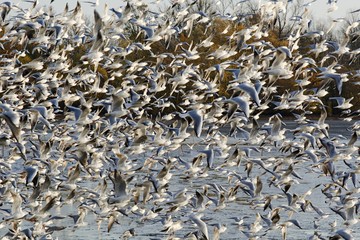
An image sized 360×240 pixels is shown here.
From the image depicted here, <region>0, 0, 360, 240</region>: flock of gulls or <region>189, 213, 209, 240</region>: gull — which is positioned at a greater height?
<region>189, 213, 209, 240</region>: gull

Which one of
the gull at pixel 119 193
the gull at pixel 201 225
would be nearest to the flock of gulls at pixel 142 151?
the gull at pixel 119 193

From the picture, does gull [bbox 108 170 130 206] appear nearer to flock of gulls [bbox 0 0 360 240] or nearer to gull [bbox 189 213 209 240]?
flock of gulls [bbox 0 0 360 240]

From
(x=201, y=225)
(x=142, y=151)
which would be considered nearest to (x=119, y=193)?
(x=201, y=225)

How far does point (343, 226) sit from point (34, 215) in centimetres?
736

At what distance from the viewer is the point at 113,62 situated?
24.1 m

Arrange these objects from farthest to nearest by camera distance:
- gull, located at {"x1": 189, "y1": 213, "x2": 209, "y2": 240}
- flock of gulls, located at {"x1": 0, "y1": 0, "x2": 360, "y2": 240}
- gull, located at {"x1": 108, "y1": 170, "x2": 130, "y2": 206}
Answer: flock of gulls, located at {"x1": 0, "y1": 0, "x2": 360, "y2": 240}, gull, located at {"x1": 108, "y1": 170, "x2": 130, "y2": 206}, gull, located at {"x1": 189, "y1": 213, "x2": 209, "y2": 240}

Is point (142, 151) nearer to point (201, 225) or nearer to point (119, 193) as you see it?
point (119, 193)

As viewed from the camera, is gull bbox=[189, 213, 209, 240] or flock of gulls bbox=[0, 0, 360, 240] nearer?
gull bbox=[189, 213, 209, 240]

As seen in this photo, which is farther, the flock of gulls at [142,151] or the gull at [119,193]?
the flock of gulls at [142,151]

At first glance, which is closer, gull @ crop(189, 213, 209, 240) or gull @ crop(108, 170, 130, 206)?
gull @ crop(189, 213, 209, 240)

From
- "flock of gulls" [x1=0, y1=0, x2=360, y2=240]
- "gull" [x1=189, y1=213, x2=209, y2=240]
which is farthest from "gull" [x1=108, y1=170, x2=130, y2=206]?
"gull" [x1=189, y1=213, x2=209, y2=240]

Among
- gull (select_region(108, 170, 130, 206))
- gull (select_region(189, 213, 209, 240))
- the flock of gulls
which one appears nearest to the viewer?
gull (select_region(189, 213, 209, 240))

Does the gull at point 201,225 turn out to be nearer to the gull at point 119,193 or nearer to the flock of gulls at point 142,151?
the flock of gulls at point 142,151

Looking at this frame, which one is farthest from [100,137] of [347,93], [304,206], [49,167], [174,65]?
[347,93]
